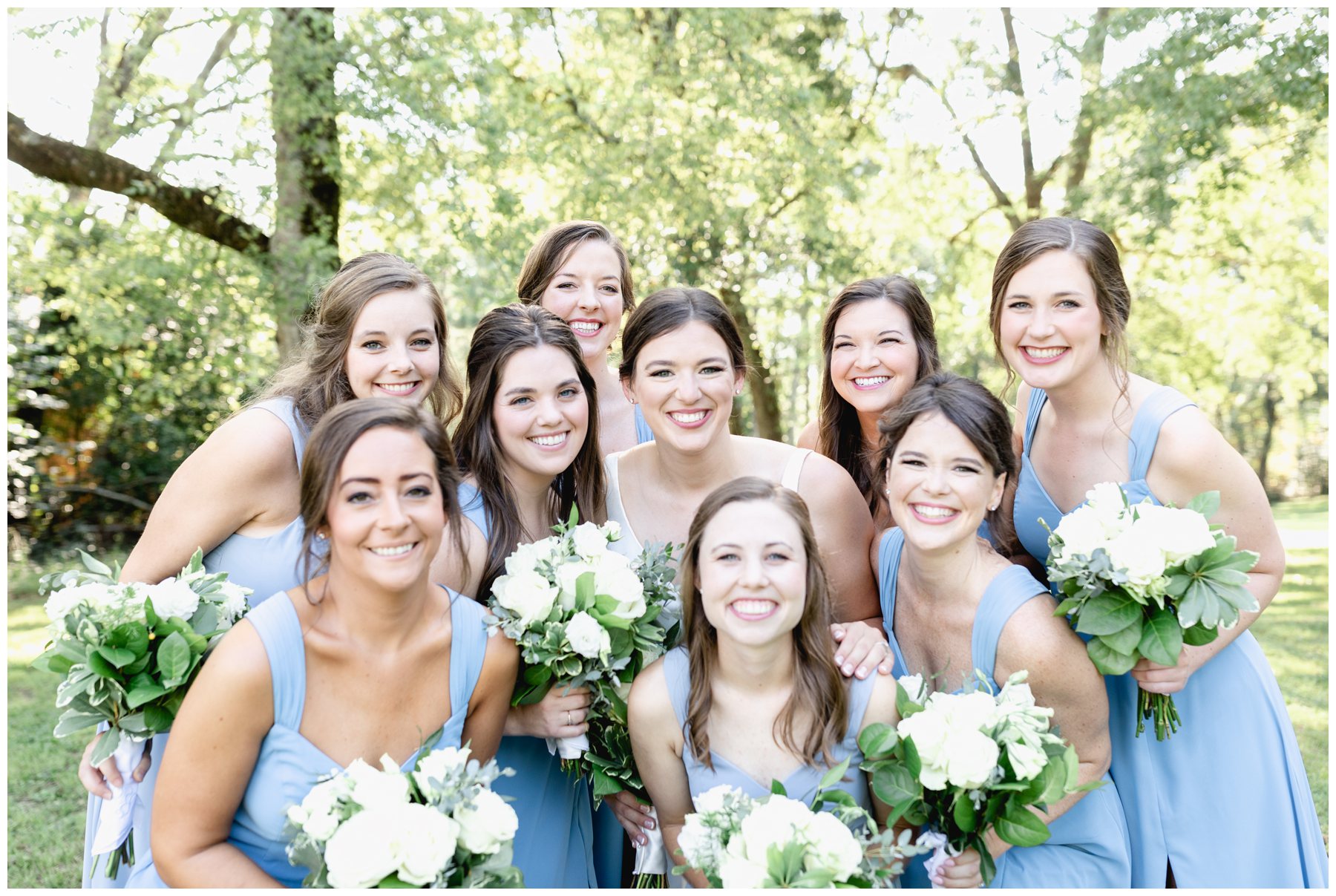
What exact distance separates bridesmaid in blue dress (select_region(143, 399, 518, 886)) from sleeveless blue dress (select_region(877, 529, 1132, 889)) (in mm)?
1998

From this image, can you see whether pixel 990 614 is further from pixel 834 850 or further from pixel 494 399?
pixel 494 399

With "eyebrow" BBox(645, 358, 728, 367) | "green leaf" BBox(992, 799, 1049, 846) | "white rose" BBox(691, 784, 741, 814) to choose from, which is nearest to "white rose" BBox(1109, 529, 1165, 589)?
"green leaf" BBox(992, 799, 1049, 846)

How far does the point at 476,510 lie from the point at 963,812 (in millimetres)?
2354

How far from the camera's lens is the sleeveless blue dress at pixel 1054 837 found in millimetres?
4027

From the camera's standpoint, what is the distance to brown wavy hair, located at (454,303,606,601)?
4.66 m

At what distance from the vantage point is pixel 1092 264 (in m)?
4.49

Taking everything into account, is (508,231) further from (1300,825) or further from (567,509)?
(1300,825)

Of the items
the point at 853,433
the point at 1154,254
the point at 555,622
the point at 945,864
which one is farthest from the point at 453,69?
the point at 1154,254

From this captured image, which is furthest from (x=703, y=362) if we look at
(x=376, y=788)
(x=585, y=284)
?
(x=376, y=788)

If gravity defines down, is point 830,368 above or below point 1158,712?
above

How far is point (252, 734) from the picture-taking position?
356 cm

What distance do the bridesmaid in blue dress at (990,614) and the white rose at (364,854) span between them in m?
2.00

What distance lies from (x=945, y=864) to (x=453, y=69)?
10826 mm

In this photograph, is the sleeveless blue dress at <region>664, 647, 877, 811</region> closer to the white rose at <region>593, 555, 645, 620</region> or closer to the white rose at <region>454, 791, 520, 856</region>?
the white rose at <region>593, 555, 645, 620</region>
